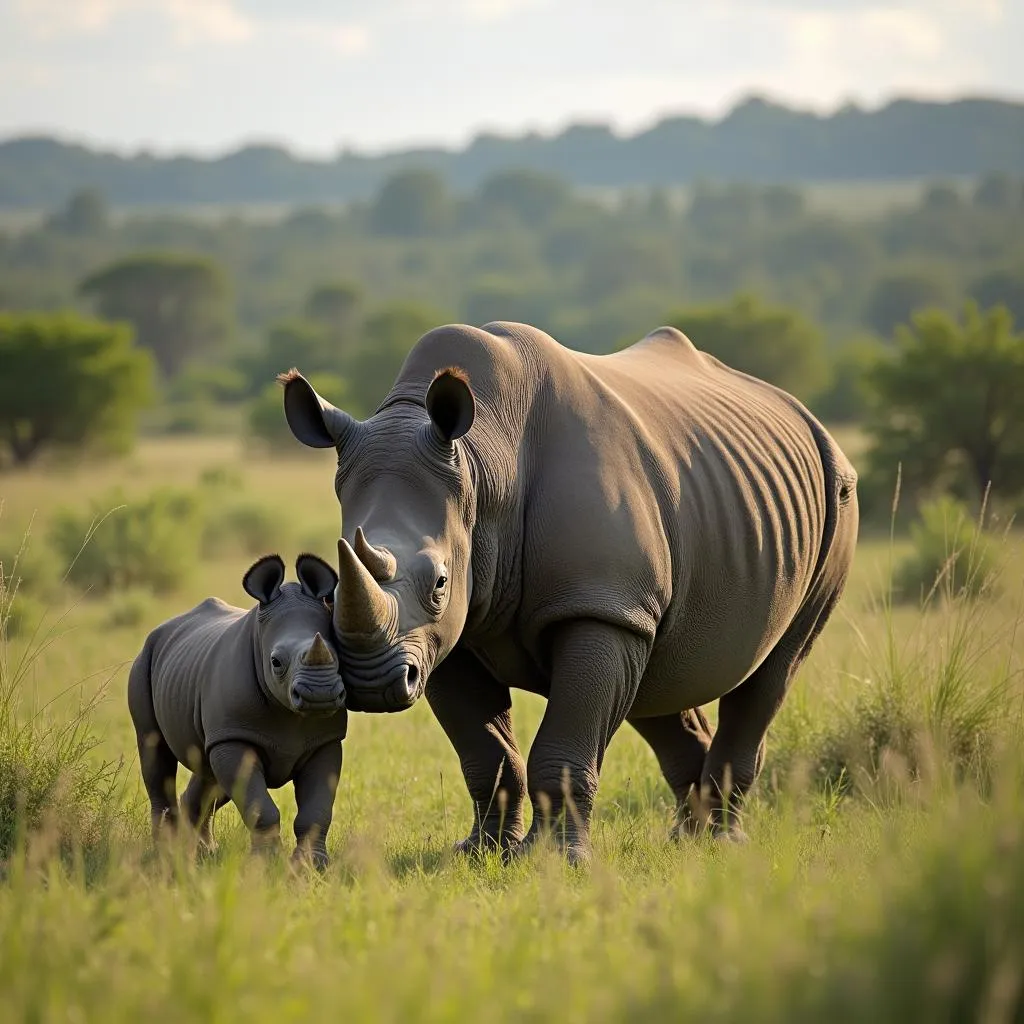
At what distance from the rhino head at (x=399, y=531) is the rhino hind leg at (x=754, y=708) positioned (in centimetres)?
198

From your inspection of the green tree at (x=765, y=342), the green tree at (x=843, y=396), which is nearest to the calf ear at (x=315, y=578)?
the green tree at (x=843, y=396)

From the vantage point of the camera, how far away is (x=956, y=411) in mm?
21531

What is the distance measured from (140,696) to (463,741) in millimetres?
1216

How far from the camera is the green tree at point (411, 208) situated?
121m

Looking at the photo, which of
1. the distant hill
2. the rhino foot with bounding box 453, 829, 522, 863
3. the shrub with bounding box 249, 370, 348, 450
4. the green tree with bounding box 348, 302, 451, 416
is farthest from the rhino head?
the distant hill

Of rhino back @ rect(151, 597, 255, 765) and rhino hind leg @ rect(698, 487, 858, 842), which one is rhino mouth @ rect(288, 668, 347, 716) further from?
rhino hind leg @ rect(698, 487, 858, 842)

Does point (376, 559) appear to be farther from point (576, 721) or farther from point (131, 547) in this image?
point (131, 547)

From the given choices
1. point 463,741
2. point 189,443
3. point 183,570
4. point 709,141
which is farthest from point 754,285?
point 709,141

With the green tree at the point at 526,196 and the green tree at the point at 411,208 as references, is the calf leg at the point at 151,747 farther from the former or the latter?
the green tree at the point at 526,196

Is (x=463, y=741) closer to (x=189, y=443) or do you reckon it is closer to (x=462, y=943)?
(x=462, y=943)

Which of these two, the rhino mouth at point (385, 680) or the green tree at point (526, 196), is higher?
the rhino mouth at point (385, 680)

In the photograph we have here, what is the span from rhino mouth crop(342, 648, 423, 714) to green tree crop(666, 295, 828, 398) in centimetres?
3587

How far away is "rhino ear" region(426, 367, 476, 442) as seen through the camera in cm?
501

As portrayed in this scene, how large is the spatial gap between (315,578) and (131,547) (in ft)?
38.1
